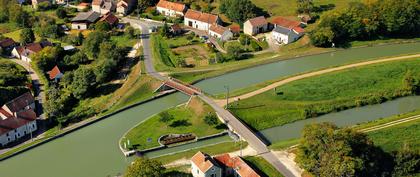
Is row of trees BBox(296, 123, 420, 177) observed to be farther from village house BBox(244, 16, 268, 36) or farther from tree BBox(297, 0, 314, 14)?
tree BBox(297, 0, 314, 14)

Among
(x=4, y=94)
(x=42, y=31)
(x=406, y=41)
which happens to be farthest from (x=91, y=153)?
(x=406, y=41)

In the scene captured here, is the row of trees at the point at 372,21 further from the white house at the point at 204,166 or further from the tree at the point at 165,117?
the white house at the point at 204,166

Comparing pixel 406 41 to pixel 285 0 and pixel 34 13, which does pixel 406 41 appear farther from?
pixel 34 13

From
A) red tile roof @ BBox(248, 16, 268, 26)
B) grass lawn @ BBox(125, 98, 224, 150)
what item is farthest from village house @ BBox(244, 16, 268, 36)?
grass lawn @ BBox(125, 98, 224, 150)

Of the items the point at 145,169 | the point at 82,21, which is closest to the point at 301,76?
the point at 145,169

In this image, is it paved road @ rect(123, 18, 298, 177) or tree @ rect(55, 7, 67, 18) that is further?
tree @ rect(55, 7, 67, 18)

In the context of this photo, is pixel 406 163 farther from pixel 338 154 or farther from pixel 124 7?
pixel 124 7

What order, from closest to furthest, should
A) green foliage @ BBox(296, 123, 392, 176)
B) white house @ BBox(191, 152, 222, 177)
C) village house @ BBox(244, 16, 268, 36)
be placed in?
green foliage @ BBox(296, 123, 392, 176) < white house @ BBox(191, 152, 222, 177) < village house @ BBox(244, 16, 268, 36)
